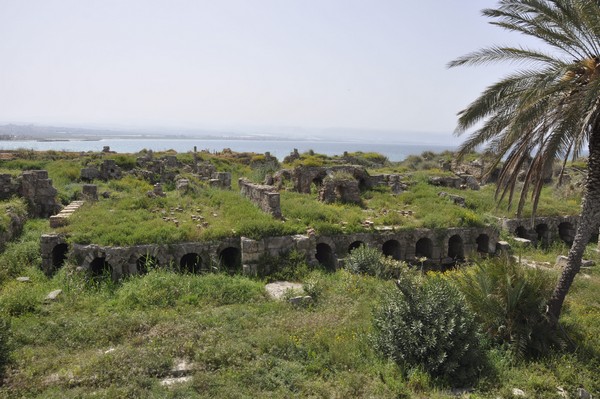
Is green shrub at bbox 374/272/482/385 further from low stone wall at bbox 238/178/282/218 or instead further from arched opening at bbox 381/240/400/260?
low stone wall at bbox 238/178/282/218

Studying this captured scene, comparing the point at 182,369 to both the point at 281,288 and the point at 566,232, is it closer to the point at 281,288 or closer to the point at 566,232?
the point at 281,288

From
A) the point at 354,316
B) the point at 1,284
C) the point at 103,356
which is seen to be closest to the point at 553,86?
the point at 354,316

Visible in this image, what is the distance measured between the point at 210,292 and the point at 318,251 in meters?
5.77

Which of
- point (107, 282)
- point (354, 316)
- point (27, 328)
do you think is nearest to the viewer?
point (27, 328)

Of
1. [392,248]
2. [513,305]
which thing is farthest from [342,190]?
[513,305]

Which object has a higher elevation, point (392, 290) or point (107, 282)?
point (392, 290)

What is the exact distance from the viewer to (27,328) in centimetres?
938

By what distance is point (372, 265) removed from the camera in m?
13.7

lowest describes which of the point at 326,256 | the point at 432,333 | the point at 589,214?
the point at 326,256

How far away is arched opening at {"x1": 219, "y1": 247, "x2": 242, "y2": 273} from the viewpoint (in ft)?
47.9

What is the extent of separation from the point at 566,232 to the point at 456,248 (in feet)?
25.2

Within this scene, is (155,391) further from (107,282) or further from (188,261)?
(188,261)

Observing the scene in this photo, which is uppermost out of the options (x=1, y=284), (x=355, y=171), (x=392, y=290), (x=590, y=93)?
(x=590, y=93)

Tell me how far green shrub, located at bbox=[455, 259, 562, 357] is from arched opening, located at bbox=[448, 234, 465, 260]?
729cm
